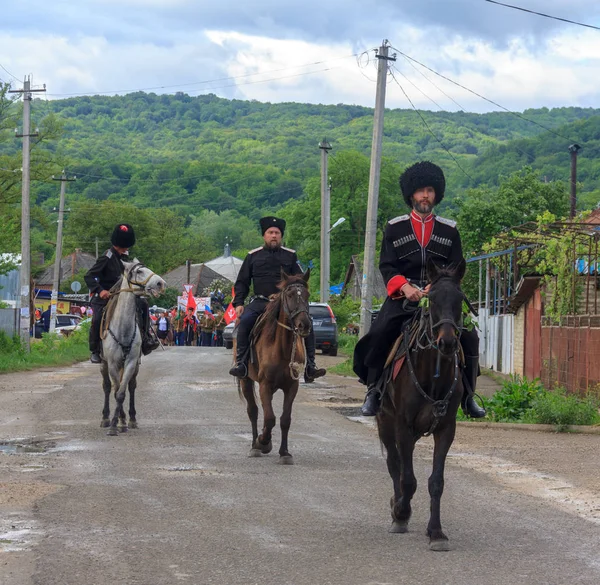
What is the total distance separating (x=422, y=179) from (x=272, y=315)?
4.11 meters

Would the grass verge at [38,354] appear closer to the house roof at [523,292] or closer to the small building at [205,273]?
the house roof at [523,292]

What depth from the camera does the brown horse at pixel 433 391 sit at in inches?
287

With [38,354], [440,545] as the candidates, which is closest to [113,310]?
[440,545]

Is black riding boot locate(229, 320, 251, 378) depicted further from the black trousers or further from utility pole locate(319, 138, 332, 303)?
utility pole locate(319, 138, 332, 303)

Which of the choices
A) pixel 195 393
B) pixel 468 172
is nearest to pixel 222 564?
pixel 195 393

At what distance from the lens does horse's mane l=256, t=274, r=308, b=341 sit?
12.0 meters

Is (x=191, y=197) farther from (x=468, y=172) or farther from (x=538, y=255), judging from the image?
(x=538, y=255)

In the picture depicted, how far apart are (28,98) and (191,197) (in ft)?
315

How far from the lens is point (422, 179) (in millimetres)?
8508

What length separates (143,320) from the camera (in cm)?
1539

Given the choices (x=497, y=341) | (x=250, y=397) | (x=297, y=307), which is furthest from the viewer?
(x=497, y=341)

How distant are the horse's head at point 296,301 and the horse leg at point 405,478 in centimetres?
389

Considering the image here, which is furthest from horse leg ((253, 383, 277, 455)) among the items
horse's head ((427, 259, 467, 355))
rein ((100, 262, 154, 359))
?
horse's head ((427, 259, 467, 355))

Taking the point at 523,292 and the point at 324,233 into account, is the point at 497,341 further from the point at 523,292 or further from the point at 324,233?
the point at 324,233
